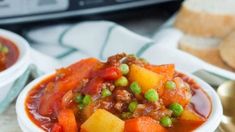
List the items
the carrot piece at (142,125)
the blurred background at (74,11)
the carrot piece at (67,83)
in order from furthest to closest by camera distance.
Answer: the blurred background at (74,11)
the carrot piece at (67,83)
the carrot piece at (142,125)

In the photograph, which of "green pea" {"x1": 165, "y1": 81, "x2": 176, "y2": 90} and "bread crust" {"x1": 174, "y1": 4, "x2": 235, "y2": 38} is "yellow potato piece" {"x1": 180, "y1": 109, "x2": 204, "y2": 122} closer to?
"green pea" {"x1": 165, "y1": 81, "x2": 176, "y2": 90}

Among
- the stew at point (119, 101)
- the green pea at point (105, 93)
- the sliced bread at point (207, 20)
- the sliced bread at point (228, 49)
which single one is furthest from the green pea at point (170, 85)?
the sliced bread at point (207, 20)

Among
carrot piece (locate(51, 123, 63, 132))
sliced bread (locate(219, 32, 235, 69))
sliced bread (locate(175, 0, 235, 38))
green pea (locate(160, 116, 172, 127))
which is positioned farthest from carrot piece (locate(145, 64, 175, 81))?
sliced bread (locate(175, 0, 235, 38))

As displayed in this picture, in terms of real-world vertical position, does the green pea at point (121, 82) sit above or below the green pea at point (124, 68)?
below

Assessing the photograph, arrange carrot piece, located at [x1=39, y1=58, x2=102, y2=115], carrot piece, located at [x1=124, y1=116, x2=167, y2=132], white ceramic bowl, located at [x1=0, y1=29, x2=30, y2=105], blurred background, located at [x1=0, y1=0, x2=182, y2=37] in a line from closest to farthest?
carrot piece, located at [x1=124, y1=116, x2=167, y2=132] → carrot piece, located at [x1=39, y1=58, x2=102, y2=115] → white ceramic bowl, located at [x1=0, y1=29, x2=30, y2=105] → blurred background, located at [x1=0, y1=0, x2=182, y2=37]

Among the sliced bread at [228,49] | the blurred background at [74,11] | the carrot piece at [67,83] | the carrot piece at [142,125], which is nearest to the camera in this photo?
the carrot piece at [142,125]

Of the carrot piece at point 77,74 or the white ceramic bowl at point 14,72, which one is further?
the white ceramic bowl at point 14,72

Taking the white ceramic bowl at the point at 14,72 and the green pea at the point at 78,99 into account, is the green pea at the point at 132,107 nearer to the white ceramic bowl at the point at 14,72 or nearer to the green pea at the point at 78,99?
the green pea at the point at 78,99
